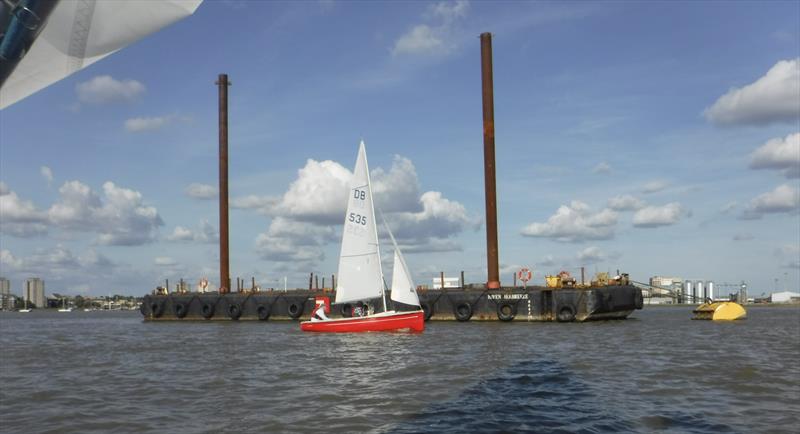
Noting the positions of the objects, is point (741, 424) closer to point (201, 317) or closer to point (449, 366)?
point (449, 366)

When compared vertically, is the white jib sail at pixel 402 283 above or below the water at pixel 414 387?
above

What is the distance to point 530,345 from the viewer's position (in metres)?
29.8

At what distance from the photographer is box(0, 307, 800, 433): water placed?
14.4 m

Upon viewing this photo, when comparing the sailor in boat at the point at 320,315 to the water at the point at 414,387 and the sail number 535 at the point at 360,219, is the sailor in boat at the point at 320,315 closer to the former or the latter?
the sail number 535 at the point at 360,219

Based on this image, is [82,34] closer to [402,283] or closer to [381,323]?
[381,323]

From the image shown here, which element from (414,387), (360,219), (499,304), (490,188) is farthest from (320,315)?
(414,387)

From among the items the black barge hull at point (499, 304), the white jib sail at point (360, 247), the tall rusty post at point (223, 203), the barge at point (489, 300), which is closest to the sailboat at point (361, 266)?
the white jib sail at point (360, 247)

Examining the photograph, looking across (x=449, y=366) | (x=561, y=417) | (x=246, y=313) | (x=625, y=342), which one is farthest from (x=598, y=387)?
(x=246, y=313)

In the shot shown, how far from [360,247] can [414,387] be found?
22.9 metres

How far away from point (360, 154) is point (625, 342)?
20187 millimetres

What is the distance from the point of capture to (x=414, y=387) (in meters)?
18.7

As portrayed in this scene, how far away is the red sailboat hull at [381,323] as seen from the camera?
124 feet

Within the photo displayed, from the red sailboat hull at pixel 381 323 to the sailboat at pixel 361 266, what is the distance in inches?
2.4

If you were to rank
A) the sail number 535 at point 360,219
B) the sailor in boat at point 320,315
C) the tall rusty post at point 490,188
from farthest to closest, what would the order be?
1. the tall rusty post at point 490,188
2. the sail number 535 at point 360,219
3. the sailor in boat at point 320,315
